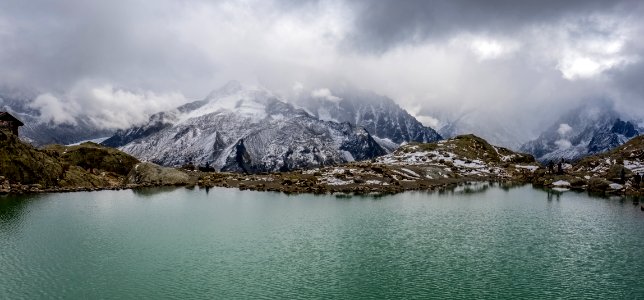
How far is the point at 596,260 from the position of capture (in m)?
81.2

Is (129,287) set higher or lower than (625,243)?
lower

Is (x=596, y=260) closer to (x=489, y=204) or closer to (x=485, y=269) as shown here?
(x=485, y=269)

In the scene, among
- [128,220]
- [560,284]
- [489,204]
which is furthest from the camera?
[489,204]

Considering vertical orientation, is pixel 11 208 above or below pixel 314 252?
above

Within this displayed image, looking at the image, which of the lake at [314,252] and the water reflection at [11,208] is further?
the water reflection at [11,208]

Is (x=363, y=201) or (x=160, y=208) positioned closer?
(x=160, y=208)

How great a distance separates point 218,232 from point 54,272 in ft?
126

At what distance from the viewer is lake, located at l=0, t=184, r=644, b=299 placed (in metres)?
66.3

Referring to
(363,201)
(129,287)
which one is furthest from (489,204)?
(129,287)

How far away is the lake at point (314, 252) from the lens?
66312mm

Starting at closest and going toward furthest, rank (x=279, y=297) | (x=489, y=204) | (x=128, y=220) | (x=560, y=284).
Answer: (x=279, y=297), (x=560, y=284), (x=128, y=220), (x=489, y=204)

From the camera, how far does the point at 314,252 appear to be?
86.4m

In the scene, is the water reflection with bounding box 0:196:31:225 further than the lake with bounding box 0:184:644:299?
Yes

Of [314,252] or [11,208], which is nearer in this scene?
[314,252]
